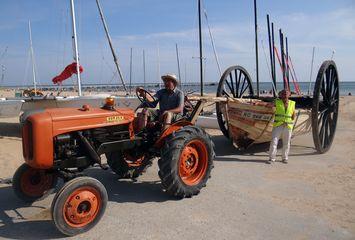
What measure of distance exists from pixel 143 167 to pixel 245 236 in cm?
250

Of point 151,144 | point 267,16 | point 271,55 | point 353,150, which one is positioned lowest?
point 353,150

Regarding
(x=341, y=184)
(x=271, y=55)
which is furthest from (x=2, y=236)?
(x=271, y=55)

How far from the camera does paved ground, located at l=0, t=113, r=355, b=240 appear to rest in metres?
4.77

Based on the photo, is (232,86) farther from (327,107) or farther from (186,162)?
(186,162)

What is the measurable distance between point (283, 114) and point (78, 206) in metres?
5.43

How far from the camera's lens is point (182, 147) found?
5.89 meters

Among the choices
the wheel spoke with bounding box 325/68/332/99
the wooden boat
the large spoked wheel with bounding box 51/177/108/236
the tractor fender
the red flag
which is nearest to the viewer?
the large spoked wheel with bounding box 51/177/108/236

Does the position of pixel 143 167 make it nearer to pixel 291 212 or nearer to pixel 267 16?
pixel 291 212

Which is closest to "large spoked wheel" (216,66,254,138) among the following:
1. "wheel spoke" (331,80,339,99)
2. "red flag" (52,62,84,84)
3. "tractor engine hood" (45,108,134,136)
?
"wheel spoke" (331,80,339,99)

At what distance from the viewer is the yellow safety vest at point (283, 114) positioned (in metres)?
8.84

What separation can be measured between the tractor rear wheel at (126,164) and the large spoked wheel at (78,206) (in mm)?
1765

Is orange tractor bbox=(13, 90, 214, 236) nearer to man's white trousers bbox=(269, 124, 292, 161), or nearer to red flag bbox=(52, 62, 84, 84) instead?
man's white trousers bbox=(269, 124, 292, 161)

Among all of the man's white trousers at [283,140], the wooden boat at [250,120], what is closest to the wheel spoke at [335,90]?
the wooden boat at [250,120]

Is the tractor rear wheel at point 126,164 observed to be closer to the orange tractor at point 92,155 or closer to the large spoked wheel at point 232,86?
the orange tractor at point 92,155
